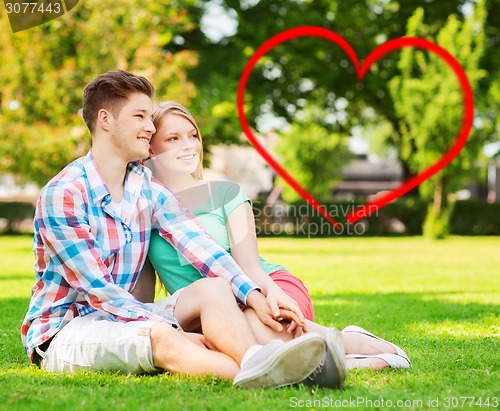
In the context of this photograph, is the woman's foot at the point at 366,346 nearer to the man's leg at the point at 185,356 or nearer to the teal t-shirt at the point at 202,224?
the teal t-shirt at the point at 202,224

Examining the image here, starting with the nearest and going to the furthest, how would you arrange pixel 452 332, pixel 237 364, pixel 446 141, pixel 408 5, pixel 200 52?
pixel 237 364, pixel 452 332, pixel 446 141, pixel 200 52, pixel 408 5

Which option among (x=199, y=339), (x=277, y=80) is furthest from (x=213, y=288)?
(x=277, y=80)

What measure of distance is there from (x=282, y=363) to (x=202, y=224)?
124cm

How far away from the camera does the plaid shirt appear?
12.1ft

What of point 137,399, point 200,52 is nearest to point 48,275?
point 137,399

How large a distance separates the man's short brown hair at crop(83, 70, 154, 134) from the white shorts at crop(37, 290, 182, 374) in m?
1.05

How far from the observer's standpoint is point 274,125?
26.4 meters

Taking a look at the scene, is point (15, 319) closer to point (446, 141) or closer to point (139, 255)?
point (139, 255)

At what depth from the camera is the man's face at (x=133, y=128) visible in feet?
13.0

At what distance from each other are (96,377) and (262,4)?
21.8 metres

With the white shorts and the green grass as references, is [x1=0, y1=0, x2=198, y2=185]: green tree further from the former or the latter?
the white shorts

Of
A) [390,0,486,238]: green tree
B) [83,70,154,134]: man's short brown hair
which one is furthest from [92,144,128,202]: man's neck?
[390,0,486,238]: green tree

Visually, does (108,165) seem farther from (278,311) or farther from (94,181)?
(278,311)

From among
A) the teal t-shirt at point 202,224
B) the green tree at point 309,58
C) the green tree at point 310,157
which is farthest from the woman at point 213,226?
the green tree at point 310,157
